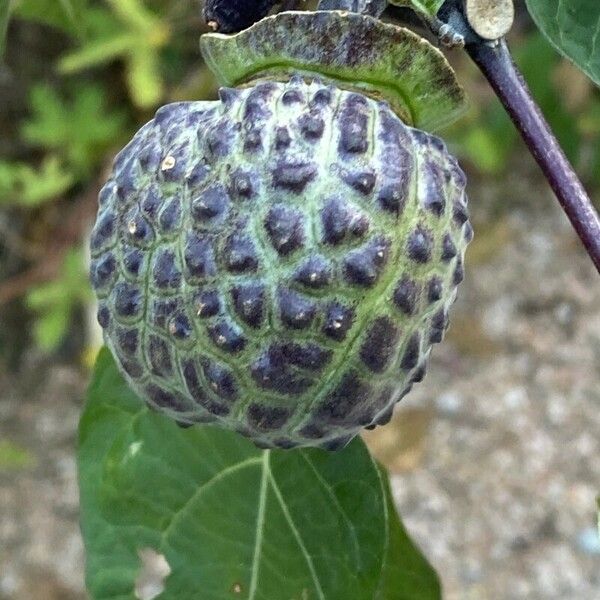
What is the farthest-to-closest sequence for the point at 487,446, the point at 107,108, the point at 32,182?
the point at 107,108 → the point at 487,446 → the point at 32,182

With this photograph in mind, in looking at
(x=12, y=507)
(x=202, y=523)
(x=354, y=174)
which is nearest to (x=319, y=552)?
(x=202, y=523)

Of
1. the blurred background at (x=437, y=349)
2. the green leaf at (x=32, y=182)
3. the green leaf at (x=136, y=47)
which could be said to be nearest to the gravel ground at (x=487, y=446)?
the blurred background at (x=437, y=349)

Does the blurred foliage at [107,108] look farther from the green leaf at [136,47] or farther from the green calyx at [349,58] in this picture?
the green calyx at [349,58]

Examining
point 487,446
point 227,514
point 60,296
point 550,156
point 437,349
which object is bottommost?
point 487,446

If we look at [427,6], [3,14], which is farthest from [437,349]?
[427,6]

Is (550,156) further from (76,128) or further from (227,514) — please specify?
(76,128)

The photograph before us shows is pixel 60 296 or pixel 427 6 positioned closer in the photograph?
pixel 427 6
